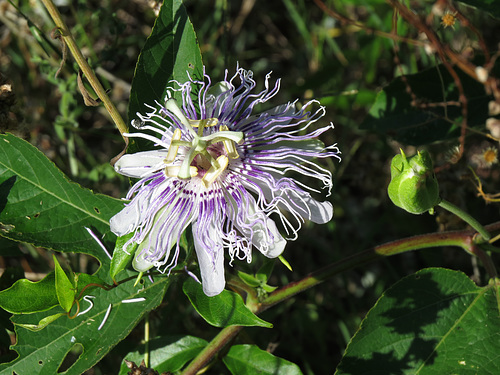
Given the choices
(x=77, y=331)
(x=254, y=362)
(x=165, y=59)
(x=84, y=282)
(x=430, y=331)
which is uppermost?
(x=165, y=59)

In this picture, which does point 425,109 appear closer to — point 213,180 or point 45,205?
point 213,180

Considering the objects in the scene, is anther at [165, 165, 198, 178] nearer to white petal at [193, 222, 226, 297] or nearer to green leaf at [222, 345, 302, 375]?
white petal at [193, 222, 226, 297]

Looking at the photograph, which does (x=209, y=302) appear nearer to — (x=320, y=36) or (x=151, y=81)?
(x=151, y=81)

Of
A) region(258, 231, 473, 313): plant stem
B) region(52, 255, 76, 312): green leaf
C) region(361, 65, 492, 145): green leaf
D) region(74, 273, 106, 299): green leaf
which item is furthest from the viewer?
region(361, 65, 492, 145): green leaf

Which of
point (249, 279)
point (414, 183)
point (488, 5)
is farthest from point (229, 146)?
point (488, 5)

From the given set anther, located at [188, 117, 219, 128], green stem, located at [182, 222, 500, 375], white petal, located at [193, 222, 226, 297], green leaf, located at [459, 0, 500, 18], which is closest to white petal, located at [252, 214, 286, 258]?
white petal, located at [193, 222, 226, 297]

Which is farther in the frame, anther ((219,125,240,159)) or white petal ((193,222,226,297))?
anther ((219,125,240,159))
